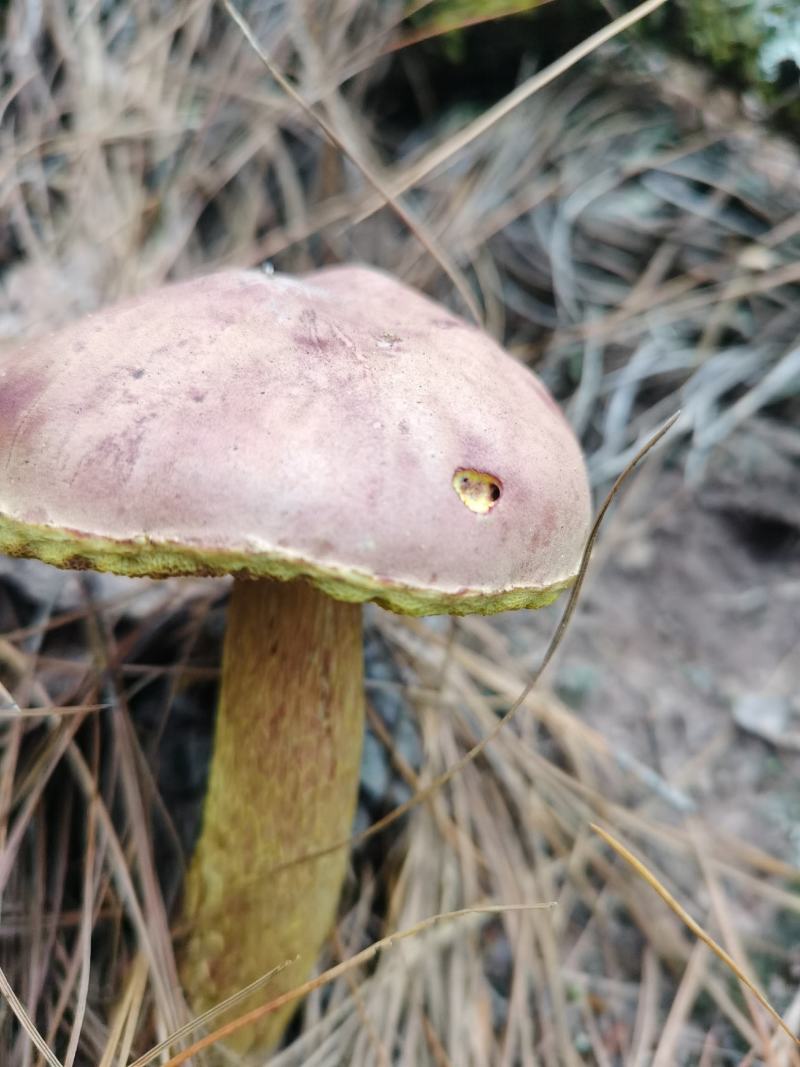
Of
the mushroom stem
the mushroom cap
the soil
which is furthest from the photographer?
the soil

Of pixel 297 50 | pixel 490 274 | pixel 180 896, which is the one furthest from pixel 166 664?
pixel 297 50

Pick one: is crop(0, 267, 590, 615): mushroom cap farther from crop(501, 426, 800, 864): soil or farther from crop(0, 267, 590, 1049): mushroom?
crop(501, 426, 800, 864): soil

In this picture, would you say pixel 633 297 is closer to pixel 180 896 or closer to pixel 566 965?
pixel 566 965

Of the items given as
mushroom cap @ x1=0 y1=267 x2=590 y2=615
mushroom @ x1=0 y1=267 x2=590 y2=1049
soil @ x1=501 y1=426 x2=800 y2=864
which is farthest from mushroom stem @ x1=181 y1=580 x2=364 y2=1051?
soil @ x1=501 y1=426 x2=800 y2=864

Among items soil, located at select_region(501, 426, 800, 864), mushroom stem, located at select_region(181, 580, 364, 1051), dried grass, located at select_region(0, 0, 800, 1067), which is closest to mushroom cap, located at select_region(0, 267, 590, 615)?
mushroom stem, located at select_region(181, 580, 364, 1051)

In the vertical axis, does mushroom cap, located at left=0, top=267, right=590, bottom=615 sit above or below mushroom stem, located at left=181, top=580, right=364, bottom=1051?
above

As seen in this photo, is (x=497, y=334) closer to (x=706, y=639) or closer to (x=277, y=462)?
(x=706, y=639)

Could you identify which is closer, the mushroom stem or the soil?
the mushroom stem

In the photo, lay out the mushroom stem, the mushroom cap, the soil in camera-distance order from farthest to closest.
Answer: the soil
the mushroom stem
the mushroom cap
